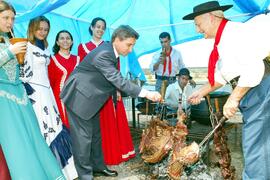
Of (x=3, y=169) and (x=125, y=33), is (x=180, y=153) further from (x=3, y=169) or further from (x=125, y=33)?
(x=3, y=169)

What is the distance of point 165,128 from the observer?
3.62m

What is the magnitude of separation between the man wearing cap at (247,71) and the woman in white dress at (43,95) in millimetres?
1968

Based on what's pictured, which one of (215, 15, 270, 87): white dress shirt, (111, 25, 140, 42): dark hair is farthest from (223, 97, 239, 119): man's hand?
(111, 25, 140, 42): dark hair

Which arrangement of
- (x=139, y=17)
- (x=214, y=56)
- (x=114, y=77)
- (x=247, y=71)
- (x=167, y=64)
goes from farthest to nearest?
(x=139, y=17)
(x=167, y=64)
(x=114, y=77)
(x=214, y=56)
(x=247, y=71)

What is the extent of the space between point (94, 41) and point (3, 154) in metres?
2.34

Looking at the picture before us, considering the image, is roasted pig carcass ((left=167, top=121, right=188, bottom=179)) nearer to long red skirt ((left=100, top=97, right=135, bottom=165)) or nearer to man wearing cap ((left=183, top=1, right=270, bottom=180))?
man wearing cap ((left=183, top=1, right=270, bottom=180))

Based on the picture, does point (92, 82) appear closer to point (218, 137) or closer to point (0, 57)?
point (0, 57)

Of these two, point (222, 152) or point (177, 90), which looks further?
point (177, 90)

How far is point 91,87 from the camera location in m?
3.61

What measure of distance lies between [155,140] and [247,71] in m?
1.53

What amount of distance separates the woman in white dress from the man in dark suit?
278 millimetres

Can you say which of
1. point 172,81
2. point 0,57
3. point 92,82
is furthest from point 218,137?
point 172,81

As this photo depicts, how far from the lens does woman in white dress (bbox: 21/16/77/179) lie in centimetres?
379

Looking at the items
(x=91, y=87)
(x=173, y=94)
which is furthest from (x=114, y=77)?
(x=173, y=94)
